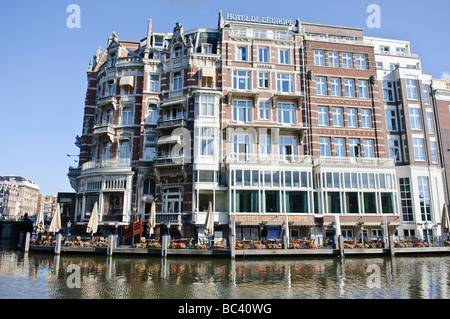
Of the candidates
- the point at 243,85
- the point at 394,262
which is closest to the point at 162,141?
the point at 243,85

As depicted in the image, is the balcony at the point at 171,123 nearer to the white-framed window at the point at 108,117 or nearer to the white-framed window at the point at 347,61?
the white-framed window at the point at 108,117

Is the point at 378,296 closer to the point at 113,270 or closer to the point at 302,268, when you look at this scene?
the point at 302,268

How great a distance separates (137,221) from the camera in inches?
1291

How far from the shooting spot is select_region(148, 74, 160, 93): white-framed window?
37.5 m

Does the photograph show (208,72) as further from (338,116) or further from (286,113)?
(338,116)

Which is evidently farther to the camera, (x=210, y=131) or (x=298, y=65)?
(x=298, y=65)

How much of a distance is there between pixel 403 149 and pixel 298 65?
621 inches

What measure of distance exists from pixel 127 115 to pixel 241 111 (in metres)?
13.4

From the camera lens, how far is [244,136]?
117ft

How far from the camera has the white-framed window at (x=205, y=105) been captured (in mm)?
34344

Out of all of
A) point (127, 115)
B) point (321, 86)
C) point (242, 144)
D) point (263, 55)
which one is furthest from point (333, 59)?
point (127, 115)

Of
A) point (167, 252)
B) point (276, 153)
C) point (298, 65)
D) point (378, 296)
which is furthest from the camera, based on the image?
point (298, 65)

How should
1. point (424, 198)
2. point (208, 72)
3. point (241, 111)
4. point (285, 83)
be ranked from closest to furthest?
point (208, 72) → point (424, 198) → point (241, 111) → point (285, 83)

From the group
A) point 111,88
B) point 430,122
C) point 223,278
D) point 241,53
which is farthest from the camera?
point 111,88
